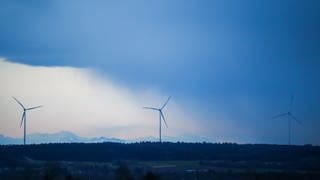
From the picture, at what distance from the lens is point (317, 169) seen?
193 metres

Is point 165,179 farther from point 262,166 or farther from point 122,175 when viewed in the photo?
point 262,166

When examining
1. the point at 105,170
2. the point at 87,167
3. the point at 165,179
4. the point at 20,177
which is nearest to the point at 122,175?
the point at 165,179

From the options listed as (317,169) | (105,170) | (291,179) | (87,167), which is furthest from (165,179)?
(317,169)

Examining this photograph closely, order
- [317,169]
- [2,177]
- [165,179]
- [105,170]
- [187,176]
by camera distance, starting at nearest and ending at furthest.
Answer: [165,179]
[2,177]
[187,176]
[105,170]
[317,169]

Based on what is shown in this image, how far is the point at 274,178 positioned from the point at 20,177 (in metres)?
47.9

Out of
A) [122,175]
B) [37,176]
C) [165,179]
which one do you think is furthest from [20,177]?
[122,175]

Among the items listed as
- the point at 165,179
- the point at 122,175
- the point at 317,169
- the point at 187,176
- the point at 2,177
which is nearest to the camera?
the point at 122,175

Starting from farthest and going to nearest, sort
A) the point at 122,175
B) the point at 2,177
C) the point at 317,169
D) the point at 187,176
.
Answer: the point at 317,169
the point at 187,176
the point at 2,177
the point at 122,175

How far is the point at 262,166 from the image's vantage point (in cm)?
19412

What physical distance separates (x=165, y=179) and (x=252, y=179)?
16.1 metres

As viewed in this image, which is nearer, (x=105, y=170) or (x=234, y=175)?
(x=234, y=175)

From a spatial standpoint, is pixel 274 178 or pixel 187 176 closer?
pixel 274 178

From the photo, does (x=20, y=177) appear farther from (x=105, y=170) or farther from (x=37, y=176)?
(x=105, y=170)

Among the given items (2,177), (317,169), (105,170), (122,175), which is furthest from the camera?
(317,169)
